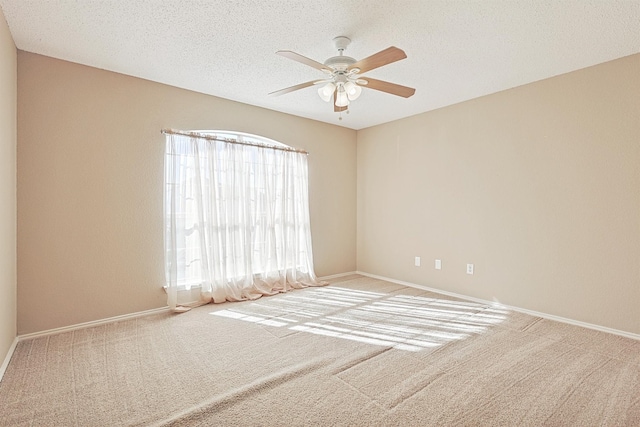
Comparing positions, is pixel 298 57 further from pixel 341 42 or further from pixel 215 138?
pixel 215 138

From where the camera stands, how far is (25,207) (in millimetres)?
2766

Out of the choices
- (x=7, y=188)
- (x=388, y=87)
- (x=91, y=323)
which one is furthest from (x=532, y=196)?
(x=7, y=188)

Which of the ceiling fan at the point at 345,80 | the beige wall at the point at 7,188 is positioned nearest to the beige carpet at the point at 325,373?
the beige wall at the point at 7,188

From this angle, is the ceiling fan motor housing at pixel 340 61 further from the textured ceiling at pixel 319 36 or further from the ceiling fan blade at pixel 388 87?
the ceiling fan blade at pixel 388 87

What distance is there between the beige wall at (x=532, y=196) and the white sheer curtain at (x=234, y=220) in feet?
4.99

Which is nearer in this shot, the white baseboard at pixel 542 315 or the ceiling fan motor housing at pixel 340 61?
the ceiling fan motor housing at pixel 340 61

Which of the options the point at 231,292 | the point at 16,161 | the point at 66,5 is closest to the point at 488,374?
the point at 231,292

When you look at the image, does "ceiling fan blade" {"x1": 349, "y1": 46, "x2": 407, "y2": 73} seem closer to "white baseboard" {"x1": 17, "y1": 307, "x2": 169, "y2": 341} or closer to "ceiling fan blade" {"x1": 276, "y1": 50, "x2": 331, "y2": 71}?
"ceiling fan blade" {"x1": 276, "y1": 50, "x2": 331, "y2": 71}

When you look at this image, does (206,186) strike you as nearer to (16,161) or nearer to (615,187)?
(16,161)

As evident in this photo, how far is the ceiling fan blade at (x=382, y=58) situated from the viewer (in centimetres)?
203

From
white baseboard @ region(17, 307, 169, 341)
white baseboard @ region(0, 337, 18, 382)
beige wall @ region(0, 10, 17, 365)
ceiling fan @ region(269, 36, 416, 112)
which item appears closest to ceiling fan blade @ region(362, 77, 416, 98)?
ceiling fan @ region(269, 36, 416, 112)

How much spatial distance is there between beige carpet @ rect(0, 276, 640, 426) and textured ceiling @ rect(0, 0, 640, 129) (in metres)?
2.54

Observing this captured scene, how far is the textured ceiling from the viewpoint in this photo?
2172 mm

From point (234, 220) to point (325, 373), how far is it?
2329mm
